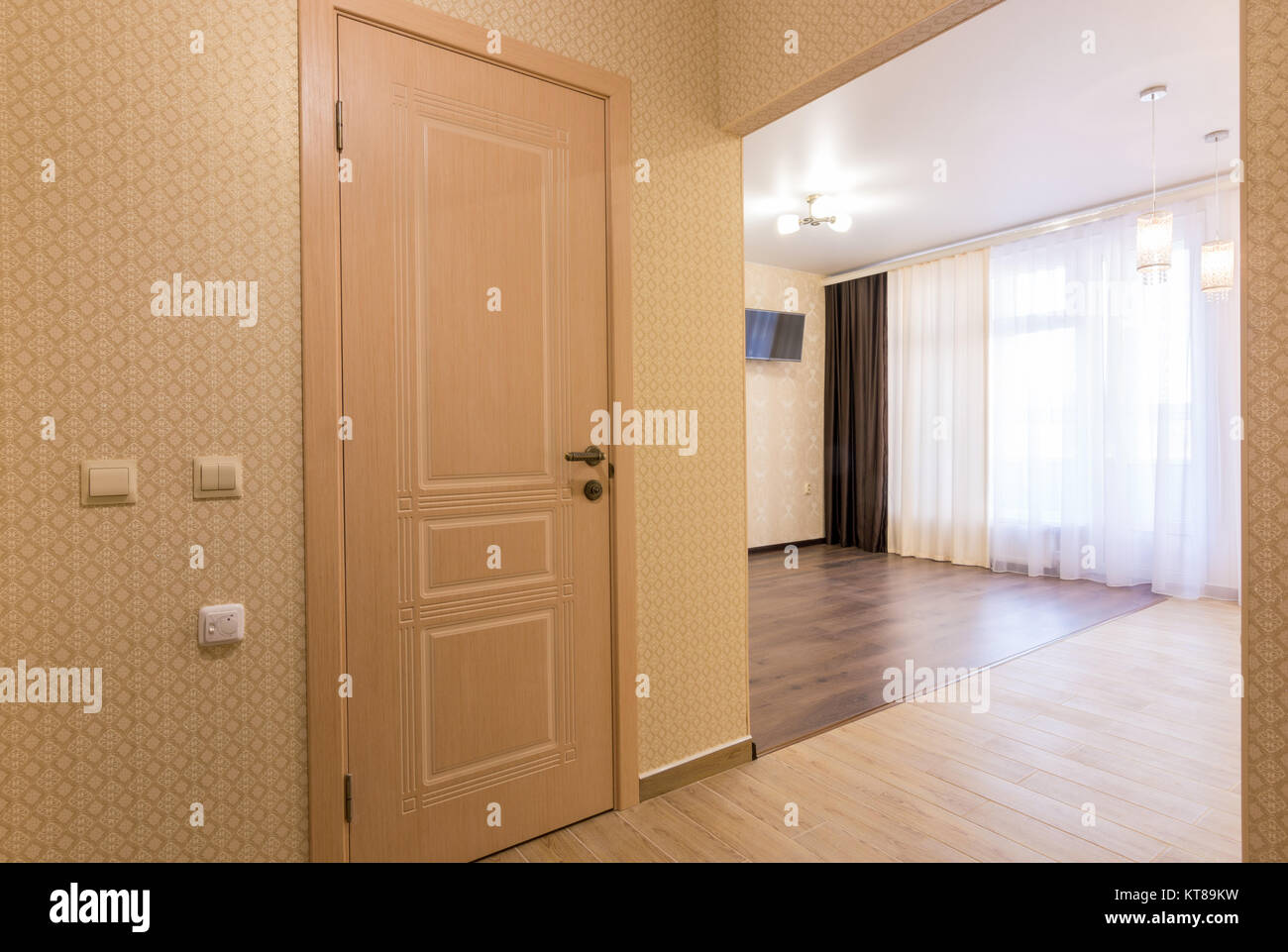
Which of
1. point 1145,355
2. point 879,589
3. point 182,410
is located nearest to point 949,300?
point 1145,355

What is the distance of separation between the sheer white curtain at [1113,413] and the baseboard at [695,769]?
4.06 meters

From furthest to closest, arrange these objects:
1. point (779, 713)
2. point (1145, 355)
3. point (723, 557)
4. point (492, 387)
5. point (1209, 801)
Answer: point (1145, 355) < point (779, 713) < point (723, 557) < point (1209, 801) < point (492, 387)

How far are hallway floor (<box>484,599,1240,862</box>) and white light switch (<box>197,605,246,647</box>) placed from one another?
37.4 inches

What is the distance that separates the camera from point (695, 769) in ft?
7.37

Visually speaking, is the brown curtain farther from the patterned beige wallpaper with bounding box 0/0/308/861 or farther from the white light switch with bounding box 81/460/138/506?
the white light switch with bounding box 81/460/138/506

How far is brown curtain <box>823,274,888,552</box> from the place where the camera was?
21.7 ft

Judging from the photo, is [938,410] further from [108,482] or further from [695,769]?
[108,482]

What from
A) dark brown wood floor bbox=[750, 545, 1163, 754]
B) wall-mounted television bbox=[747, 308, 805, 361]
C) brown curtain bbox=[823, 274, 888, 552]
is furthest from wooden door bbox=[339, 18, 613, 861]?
brown curtain bbox=[823, 274, 888, 552]

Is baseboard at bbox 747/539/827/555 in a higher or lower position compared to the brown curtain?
lower

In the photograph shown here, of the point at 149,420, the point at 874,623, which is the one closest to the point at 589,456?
the point at 149,420

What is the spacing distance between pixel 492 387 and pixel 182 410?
720 millimetres

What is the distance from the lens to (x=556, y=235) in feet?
6.39

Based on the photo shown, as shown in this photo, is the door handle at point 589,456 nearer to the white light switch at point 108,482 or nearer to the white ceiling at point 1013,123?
the white light switch at point 108,482
